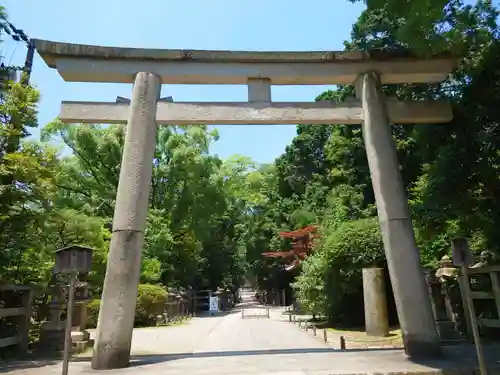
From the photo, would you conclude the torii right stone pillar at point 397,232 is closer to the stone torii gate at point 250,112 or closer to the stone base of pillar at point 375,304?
the stone torii gate at point 250,112

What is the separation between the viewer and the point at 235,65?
27.6 ft

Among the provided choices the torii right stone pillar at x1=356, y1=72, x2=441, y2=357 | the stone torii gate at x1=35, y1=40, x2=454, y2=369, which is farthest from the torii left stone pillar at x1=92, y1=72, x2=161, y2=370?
the torii right stone pillar at x1=356, y1=72, x2=441, y2=357

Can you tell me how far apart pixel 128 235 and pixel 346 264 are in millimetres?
10195

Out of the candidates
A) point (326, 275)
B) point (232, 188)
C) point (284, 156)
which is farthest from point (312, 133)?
point (326, 275)

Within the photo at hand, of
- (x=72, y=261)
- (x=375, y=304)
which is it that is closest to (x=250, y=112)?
(x=72, y=261)

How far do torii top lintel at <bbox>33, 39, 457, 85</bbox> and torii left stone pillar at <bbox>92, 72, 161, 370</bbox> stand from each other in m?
0.47

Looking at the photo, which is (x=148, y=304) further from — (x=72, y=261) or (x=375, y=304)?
(x=72, y=261)

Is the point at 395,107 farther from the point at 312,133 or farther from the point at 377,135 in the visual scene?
the point at 312,133

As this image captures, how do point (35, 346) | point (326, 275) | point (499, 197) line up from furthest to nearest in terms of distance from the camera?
1. point (326, 275)
2. point (35, 346)
3. point (499, 197)

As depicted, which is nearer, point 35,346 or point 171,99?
point 171,99

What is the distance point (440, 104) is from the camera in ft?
26.7

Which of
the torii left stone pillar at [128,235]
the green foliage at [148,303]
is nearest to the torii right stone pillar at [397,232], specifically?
the torii left stone pillar at [128,235]

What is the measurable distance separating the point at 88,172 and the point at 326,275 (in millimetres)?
18140

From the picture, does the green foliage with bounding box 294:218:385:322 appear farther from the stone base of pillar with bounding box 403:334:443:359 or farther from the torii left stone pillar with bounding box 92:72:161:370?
the torii left stone pillar with bounding box 92:72:161:370
